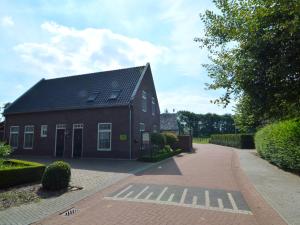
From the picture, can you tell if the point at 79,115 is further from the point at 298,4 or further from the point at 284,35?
the point at 298,4

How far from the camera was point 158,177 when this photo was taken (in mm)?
12969

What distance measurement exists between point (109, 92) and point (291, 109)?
48.1 feet

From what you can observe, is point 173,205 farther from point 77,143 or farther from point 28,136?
point 28,136

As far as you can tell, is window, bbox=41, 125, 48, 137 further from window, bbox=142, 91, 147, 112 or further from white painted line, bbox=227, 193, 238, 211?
white painted line, bbox=227, 193, 238, 211

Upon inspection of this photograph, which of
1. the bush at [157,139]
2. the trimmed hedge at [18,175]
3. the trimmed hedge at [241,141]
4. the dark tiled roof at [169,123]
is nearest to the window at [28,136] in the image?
the bush at [157,139]

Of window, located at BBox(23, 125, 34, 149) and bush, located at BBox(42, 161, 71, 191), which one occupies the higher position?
window, located at BBox(23, 125, 34, 149)

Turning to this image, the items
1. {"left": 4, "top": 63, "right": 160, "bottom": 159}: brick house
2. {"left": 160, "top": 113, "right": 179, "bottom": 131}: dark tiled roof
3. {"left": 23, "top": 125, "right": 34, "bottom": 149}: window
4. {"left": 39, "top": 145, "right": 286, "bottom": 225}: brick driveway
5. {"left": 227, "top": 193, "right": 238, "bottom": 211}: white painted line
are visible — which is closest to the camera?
{"left": 39, "top": 145, "right": 286, "bottom": 225}: brick driveway

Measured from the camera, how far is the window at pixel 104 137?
2166cm

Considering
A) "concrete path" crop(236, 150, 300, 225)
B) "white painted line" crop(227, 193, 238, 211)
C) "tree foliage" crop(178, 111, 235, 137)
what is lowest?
"white painted line" crop(227, 193, 238, 211)

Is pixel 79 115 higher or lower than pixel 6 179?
higher

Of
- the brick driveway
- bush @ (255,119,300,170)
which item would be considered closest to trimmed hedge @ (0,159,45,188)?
the brick driveway

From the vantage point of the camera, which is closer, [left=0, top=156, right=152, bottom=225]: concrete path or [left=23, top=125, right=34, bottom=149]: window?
[left=0, top=156, right=152, bottom=225]: concrete path

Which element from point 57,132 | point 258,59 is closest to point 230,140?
point 57,132

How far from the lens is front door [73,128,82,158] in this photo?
22.7 m
